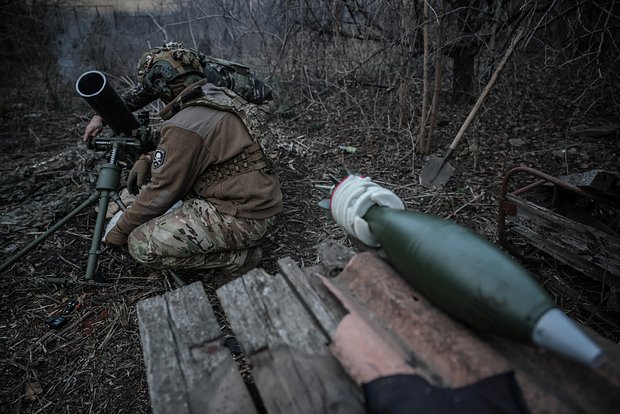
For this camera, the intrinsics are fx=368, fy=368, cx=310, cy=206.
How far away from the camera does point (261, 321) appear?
1.39 metres

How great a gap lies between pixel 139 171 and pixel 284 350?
7.83ft

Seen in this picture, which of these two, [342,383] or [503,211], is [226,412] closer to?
[342,383]

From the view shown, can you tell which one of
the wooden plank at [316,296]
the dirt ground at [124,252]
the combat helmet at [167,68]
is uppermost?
the combat helmet at [167,68]

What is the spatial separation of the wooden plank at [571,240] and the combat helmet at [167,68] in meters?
2.59

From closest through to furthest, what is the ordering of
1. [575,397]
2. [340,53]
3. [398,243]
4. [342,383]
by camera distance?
[575,397], [342,383], [398,243], [340,53]

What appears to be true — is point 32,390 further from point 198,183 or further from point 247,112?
point 247,112

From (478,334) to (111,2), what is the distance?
489 inches

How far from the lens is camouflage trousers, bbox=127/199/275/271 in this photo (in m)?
2.76

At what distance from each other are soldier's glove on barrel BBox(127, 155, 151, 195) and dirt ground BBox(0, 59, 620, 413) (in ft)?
2.17

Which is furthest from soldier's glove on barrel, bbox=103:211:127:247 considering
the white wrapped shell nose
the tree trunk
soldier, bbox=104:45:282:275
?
the tree trunk

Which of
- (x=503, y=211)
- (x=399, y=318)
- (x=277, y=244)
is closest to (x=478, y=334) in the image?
(x=399, y=318)

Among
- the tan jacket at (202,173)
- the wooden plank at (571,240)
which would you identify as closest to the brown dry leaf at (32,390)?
the tan jacket at (202,173)

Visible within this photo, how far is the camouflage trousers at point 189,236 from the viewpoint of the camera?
109 inches

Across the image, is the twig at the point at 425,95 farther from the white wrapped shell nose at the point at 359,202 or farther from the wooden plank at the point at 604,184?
the white wrapped shell nose at the point at 359,202
